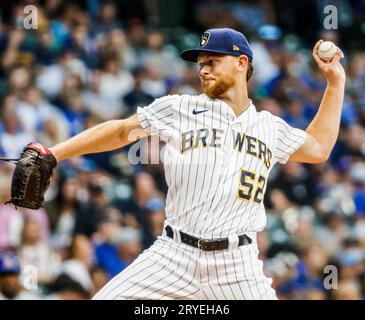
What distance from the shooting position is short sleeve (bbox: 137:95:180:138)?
5078mm

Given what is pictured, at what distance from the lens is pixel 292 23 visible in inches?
529

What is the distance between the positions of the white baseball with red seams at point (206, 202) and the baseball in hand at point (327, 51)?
1.90 ft

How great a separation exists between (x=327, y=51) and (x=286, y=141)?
0.57 meters

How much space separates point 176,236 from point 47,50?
592 cm

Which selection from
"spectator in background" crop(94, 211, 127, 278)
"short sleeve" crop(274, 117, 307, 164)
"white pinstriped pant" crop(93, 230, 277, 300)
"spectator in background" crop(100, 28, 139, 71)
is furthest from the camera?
"spectator in background" crop(100, 28, 139, 71)

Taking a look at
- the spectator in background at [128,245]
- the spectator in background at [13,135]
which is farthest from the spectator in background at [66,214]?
the spectator in background at [13,135]

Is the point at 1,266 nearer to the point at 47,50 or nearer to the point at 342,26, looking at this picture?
the point at 47,50

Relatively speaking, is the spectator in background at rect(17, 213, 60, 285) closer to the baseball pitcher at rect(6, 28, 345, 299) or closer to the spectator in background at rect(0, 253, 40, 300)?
the spectator in background at rect(0, 253, 40, 300)

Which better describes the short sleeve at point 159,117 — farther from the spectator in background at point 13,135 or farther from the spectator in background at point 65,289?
the spectator in background at point 13,135

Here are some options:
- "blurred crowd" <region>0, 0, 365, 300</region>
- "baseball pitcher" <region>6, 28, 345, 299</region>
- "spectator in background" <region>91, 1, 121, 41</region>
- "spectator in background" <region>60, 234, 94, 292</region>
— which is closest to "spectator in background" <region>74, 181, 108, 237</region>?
"blurred crowd" <region>0, 0, 365, 300</region>

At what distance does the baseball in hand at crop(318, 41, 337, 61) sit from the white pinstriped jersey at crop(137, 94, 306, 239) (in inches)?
20.1

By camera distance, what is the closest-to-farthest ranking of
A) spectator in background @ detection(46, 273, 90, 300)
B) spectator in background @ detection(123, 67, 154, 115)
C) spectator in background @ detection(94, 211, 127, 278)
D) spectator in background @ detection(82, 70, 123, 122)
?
spectator in background @ detection(46, 273, 90, 300) → spectator in background @ detection(94, 211, 127, 278) → spectator in background @ detection(82, 70, 123, 122) → spectator in background @ detection(123, 67, 154, 115)
